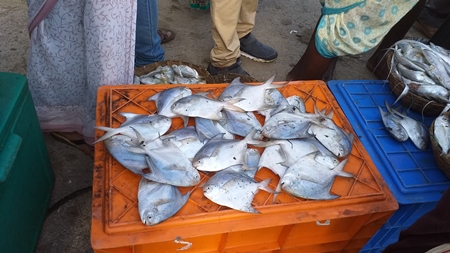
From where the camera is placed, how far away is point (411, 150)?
2059 mm

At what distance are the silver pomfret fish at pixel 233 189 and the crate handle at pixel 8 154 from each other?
87 cm

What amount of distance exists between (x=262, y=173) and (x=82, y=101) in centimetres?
135

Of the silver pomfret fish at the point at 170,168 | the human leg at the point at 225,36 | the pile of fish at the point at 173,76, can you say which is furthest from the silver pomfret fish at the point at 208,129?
the human leg at the point at 225,36

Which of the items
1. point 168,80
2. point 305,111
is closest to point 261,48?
point 168,80

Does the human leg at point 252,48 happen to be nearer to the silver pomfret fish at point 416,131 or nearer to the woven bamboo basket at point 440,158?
the silver pomfret fish at point 416,131

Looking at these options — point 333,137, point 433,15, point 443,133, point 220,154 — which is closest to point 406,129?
point 443,133

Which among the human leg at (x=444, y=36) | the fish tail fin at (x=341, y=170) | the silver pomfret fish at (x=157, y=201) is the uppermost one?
the human leg at (x=444, y=36)

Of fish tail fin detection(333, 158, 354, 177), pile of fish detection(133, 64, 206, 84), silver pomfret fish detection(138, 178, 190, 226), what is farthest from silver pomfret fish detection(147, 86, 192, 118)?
fish tail fin detection(333, 158, 354, 177)

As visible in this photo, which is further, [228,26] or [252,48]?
[252,48]

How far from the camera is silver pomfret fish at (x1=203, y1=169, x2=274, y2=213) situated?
1571mm

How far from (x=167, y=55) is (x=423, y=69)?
244 centimetres

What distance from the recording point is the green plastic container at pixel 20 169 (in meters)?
1.59

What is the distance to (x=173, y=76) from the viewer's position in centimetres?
269

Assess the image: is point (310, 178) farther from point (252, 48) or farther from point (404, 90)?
point (252, 48)
